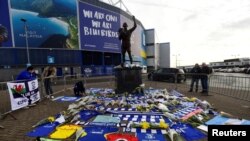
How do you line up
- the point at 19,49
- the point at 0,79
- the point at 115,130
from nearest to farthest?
the point at 115,130 → the point at 0,79 → the point at 19,49

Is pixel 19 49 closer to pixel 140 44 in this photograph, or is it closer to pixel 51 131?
pixel 51 131

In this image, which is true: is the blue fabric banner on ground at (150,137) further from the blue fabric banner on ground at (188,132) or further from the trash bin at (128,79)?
the trash bin at (128,79)

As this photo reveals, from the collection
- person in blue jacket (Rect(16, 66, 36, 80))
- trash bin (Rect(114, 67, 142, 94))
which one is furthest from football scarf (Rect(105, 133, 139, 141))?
trash bin (Rect(114, 67, 142, 94))

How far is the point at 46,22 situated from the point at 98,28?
10.3m

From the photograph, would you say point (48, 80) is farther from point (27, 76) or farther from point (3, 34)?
point (3, 34)

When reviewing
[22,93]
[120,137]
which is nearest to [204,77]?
[120,137]

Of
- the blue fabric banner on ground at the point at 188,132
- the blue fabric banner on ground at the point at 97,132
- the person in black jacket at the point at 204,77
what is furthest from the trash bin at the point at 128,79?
the blue fabric banner on ground at the point at 97,132

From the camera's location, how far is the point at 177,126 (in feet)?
17.8

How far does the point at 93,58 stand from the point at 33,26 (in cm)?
1353

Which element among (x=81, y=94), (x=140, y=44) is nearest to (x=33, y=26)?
(x=81, y=94)

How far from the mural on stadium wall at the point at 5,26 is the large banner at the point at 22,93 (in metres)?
21.5

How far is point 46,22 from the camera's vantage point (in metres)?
31.1

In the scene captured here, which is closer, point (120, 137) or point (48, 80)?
point (120, 137)

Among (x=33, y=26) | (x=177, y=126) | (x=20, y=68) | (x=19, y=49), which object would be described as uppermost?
(x=33, y=26)
